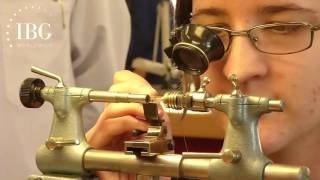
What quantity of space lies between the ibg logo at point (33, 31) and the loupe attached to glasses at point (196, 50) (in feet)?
2.43

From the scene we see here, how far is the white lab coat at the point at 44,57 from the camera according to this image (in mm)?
1359

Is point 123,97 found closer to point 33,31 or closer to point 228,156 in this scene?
point 228,156

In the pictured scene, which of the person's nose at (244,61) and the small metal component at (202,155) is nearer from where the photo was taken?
the small metal component at (202,155)

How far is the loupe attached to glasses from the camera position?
2.15 ft

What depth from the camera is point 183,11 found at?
36.7 inches

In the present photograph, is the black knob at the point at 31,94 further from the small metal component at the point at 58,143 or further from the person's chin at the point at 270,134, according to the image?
the person's chin at the point at 270,134

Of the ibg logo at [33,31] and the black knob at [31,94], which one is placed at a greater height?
the ibg logo at [33,31]

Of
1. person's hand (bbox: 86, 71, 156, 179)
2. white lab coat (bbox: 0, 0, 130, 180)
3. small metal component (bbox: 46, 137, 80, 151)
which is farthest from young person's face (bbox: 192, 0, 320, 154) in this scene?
white lab coat (bbox: 0, 0, 130, 180)

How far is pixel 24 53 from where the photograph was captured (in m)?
1.39

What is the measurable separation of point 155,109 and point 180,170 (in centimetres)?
8

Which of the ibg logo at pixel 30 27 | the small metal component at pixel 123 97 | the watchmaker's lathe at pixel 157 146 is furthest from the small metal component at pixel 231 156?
the ibg logo at pixel 30 27

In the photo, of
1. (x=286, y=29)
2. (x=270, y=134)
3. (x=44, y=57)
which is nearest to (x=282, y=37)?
(x=286, y=29)

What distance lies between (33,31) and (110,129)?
670mm

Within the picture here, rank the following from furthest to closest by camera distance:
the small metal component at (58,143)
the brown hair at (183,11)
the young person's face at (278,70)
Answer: the brown hair at (183,11) < the young person's face at (278,70) < the small metal component at (58,143)
